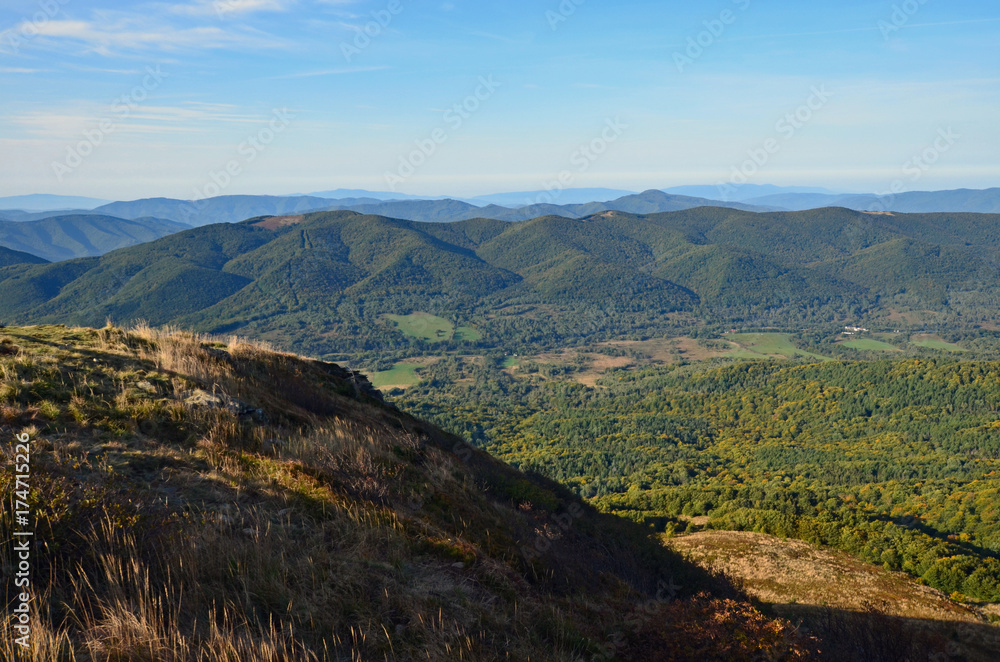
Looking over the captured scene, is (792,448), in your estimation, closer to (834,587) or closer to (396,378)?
(834,587)

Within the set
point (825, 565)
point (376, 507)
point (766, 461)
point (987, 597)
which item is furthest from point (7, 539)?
point (766, 461)

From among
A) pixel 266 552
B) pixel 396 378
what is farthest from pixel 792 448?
pixel 396 378

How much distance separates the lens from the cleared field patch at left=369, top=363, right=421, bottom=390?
170m

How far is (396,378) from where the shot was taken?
180125mm

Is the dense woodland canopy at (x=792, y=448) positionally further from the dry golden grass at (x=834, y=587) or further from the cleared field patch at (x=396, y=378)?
the cleared field patch at (x=396, y=378)

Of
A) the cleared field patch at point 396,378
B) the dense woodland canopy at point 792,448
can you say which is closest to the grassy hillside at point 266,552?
the dense woodland canopy at point 792,448

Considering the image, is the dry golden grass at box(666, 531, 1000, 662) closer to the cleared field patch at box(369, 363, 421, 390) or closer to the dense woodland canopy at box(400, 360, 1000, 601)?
the dense woodland canopy at box(400, 360, 1000, 601)

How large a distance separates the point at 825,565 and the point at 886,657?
933 inches

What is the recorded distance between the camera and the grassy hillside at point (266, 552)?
434 cm

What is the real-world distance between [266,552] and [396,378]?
178807 millimetres

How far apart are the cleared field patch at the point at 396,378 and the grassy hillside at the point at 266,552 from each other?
15725 cm

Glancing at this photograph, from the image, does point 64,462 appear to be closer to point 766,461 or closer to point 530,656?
point 530,656

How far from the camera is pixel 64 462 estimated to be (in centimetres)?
628

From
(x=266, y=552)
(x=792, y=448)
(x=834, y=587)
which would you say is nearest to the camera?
(x=266, y=552)
